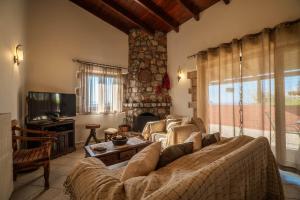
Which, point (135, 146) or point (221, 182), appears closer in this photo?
point (221, 182)

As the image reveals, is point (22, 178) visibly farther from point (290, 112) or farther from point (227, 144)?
point (290, 112)

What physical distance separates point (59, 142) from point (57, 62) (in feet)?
6.58

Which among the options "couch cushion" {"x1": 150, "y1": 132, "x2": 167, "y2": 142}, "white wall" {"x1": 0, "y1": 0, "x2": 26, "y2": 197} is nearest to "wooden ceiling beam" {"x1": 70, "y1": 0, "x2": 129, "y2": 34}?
"white wall" {"x1": 0, "y1": 0, "x2": 26, "y2": 197}

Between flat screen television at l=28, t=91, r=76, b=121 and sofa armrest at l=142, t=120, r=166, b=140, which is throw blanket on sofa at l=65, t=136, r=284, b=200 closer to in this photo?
sofa armrest at l=142, t=120, r=166, b=140

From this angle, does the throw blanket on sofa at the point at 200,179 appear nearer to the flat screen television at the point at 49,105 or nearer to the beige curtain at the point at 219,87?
the beige curtain at the point at 219,87

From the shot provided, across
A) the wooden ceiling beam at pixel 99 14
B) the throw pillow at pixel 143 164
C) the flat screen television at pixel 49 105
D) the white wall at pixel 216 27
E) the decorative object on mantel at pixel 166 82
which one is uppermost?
the wooden ceiling beam at pixel 99 14

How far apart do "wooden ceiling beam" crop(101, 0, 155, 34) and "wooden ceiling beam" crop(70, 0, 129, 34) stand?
71 centimetres

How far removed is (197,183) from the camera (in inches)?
33.8

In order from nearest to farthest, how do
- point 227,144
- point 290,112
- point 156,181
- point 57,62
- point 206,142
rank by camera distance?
point 156,181
point 227,144
point 206,142
point 290,112
point 57,62

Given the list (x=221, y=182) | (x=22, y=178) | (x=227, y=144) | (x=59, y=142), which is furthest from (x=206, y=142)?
(x=59, y=142)

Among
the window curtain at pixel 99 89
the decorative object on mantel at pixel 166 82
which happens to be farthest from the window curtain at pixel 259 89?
the window curtain at pixel 99 89

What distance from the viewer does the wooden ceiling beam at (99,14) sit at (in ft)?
15.3

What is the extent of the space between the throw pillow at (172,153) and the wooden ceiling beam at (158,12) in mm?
3570

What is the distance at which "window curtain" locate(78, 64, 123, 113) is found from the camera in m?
4.57
